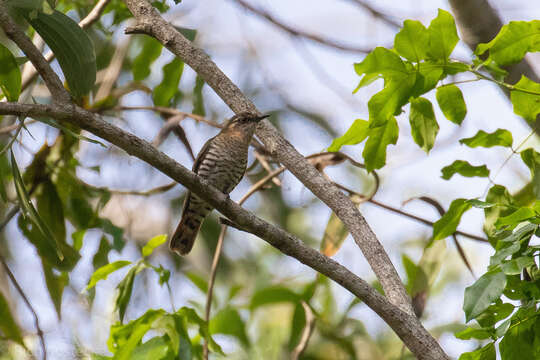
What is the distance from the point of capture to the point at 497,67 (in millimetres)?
2158

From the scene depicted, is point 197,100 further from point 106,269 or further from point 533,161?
point 533,161

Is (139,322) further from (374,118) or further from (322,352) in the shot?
(322,352)

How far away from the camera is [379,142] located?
2.36 meters

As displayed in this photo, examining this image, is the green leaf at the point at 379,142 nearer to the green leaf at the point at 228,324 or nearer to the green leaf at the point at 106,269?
the green leaf at the point at 106,269

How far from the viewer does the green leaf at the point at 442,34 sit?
80.4 inches

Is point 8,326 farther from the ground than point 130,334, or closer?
farther from the ground

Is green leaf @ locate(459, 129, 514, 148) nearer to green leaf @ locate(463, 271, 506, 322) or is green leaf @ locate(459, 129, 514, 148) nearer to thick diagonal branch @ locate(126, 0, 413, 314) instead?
thick diagonal branch @ locate(126, 0, 413, 314)

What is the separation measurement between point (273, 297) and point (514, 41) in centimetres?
240

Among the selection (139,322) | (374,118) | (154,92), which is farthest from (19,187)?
(154,92)

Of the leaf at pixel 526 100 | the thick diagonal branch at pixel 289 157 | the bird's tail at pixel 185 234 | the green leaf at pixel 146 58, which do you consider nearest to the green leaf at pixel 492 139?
the leaf at pixel 526 100

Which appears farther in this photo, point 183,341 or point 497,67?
point 183,341

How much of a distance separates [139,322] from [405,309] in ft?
4.52

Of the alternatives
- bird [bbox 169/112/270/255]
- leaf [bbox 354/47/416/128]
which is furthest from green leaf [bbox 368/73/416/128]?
bird [bbox 169/112/270/255]

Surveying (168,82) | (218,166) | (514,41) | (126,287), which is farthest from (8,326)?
(514,41)
